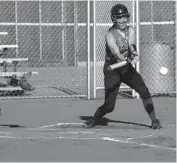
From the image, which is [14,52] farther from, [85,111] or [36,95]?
[85,111]

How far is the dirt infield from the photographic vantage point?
763 cm

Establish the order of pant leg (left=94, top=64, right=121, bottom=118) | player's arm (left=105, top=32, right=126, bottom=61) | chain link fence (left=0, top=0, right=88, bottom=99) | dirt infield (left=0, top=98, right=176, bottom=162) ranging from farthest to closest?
chain link fence (left=0, top=0, right=88, bottom=99)
pant leg (left=94, top=64, right=121, bottom=118)
player's arm (left=105, top=32, right=126, bottom=61)
dirt infield (left=0, top=98, right=176, bottom=162)

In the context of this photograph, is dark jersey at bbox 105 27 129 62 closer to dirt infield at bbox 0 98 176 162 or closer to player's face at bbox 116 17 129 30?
player's face at bbox 116 17 129 30

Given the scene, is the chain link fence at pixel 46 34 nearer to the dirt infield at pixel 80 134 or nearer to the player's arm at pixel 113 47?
the dirt infield at pixel 80 134

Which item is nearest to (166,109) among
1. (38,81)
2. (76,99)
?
(76,99)

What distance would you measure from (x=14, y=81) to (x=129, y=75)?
5.29 meters

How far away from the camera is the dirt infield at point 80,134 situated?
7.63 m

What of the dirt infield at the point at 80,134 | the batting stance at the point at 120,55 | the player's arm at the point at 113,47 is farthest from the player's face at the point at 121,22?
the dirt infield at the point at 80,134

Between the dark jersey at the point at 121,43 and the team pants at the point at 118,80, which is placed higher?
the dark jersey at the point at 121,43

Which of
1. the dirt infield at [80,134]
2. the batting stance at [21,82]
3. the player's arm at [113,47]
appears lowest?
the dirt infield at [80,134]

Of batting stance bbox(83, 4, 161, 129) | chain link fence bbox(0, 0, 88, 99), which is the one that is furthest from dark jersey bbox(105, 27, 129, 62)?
chain link fence bbox(0, 0, 88, 99)

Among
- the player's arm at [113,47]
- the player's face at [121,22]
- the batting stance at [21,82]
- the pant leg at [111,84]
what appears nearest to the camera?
the player's arm at [113,47]

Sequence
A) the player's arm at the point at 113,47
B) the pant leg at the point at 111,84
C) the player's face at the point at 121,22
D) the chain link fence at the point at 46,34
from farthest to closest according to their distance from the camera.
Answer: the chain link fence at the point at 46,34 → the pant leg at the point at 111,84 → the player's face at the point at 121,22 → the player's arm at the point at 113,47

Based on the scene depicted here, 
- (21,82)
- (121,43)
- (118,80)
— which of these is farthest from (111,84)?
(21,82)
